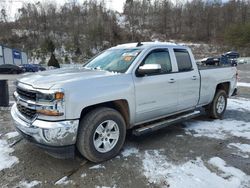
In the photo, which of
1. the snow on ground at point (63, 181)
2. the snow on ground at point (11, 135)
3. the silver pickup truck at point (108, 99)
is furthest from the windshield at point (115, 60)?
the snow on ground at point (11, 135)

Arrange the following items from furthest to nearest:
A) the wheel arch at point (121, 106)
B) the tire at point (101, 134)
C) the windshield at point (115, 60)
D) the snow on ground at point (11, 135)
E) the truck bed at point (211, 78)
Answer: the truck bed at point (211, 78), the snow on ground at point (11, 135), the windshield at point (115, 60), the wheel arch at point (121, 106), the tire at point (101, 134)

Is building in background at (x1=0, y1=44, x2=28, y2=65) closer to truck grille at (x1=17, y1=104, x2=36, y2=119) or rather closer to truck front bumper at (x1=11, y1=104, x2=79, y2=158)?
truck grille at (x1=17, y1=104, x2=36, y2=119)

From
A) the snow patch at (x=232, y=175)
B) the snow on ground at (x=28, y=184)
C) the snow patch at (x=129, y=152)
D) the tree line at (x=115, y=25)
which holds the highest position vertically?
the tree line at (x=115, y=25)

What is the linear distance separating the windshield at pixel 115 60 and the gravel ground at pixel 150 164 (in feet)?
4.69

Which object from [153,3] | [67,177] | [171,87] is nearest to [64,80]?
[67,177]

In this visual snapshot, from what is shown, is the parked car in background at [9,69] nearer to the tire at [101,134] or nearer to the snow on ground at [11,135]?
the snow on ground at [11,135]

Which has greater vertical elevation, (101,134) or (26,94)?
(26,94)

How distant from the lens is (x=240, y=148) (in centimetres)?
426

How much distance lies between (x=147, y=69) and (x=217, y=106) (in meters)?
3.05

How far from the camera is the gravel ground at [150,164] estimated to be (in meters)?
3.18

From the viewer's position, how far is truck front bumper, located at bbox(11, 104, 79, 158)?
3127 mm

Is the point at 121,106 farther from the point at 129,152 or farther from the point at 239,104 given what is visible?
the point at 239,104

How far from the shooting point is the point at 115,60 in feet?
14.6

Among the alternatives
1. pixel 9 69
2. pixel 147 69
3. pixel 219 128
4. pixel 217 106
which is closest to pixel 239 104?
pixel 217 106
